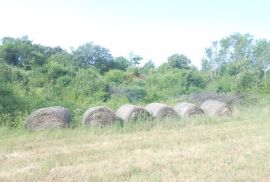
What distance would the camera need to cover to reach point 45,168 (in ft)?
21.0

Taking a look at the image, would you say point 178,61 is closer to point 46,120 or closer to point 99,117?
point 99,117

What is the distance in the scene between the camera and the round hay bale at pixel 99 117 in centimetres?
1101

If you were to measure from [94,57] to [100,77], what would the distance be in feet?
35.0

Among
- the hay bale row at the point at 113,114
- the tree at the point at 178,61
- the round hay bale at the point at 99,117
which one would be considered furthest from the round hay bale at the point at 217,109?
the tree at the point at 178,61

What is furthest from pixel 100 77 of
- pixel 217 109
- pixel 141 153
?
pixel 141 153

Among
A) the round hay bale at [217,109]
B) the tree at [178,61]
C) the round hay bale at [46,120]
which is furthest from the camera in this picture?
the tree at [178,61]

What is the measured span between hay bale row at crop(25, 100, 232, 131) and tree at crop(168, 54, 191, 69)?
1855cm

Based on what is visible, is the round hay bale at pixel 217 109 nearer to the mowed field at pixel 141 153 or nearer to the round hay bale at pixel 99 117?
the mowed field at pixel 141 153

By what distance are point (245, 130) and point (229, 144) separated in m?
2.21

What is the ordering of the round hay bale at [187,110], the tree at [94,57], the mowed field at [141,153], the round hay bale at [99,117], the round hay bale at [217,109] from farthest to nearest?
1. the tree at [94,57]
2. the round hay bale at [217,109]
3. the round hay bale at [187,110]
4. the round hay bale at [99,117]
5. the mowed field at [141,153]

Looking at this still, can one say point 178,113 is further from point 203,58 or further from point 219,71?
point 203,58

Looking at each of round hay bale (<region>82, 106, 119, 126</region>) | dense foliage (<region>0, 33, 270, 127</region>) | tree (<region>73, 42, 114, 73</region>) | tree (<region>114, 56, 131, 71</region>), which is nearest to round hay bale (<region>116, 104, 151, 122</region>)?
round hay bale (<region>82, 106, 119, 126</region>)

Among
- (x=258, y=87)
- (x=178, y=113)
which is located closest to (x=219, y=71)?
(x=258, y=87)

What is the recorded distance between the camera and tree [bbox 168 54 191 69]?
3259cm
